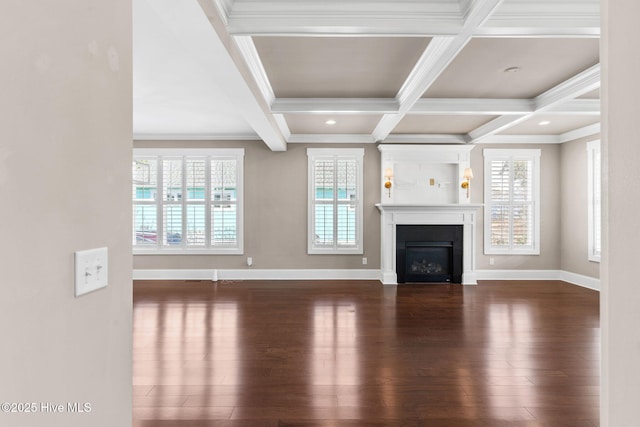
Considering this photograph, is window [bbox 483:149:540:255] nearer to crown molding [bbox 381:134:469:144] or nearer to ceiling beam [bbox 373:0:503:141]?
crown molding [bbox 381:134:469:144]

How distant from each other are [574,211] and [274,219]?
18.0 feet

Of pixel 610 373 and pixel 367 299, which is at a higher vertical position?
pixel 610 373

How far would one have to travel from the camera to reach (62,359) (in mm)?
893

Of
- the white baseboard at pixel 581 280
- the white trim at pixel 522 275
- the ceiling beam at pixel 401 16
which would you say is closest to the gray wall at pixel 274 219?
the white trim at pixel 522 275

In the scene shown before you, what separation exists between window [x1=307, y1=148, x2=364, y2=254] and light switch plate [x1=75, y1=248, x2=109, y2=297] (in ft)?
18.5

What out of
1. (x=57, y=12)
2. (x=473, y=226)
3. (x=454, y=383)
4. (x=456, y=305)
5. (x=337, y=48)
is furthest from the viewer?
(x=473, y=226)

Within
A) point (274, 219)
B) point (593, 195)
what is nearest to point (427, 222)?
point (593, 195)

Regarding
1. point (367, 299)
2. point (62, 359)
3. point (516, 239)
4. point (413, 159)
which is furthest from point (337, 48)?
point (516, 239)

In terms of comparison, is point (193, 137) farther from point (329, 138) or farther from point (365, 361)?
point (365, 361)

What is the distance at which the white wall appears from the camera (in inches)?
32.1

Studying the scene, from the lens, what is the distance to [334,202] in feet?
22.1

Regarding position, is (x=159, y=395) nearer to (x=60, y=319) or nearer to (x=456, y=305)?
(x=60, y=319)

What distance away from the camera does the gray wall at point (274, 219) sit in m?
6.70

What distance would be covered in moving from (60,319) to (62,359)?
0.10 m
